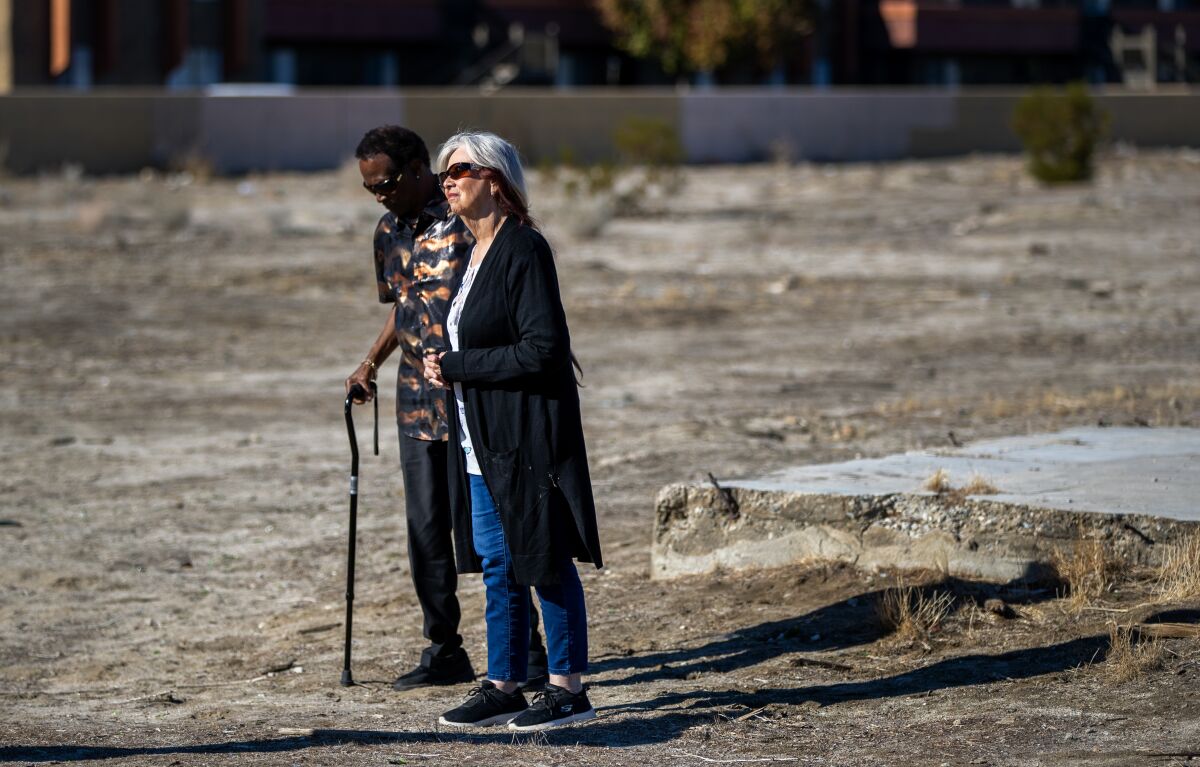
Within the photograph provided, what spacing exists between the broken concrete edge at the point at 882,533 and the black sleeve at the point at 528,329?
7.69 ft

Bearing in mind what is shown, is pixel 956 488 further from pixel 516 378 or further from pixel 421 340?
pixel 516 378

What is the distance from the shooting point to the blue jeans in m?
5.37

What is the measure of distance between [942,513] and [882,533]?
0.85 ft

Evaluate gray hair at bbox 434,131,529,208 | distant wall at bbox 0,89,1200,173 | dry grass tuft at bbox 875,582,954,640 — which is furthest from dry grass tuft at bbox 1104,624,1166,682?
distant wall at bbox 0,89,1200,173

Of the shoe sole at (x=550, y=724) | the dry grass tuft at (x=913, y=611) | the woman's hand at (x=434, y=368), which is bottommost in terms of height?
the shoe sole at (x=550, y=724)

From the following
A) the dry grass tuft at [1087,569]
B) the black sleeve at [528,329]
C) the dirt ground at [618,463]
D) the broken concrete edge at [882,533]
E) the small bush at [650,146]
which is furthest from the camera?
the small bush at [650,146]

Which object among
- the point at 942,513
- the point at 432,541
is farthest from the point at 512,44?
the point at 432,541

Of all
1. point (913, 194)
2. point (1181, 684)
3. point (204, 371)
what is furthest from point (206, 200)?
point (1181, 684)

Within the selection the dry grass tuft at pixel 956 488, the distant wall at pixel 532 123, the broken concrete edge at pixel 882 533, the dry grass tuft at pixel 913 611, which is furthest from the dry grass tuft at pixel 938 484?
the distant wall at pixel 532 123

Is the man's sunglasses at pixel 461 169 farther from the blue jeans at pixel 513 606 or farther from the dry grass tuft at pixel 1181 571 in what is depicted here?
the dry grass tuft at pixel 1181 571

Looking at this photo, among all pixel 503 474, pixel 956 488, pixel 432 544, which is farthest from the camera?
pixel 956 488

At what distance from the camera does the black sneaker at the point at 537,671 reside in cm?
608

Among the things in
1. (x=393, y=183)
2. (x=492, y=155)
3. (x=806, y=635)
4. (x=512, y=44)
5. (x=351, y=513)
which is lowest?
(x=806, y=635)

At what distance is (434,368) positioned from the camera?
529 cm
